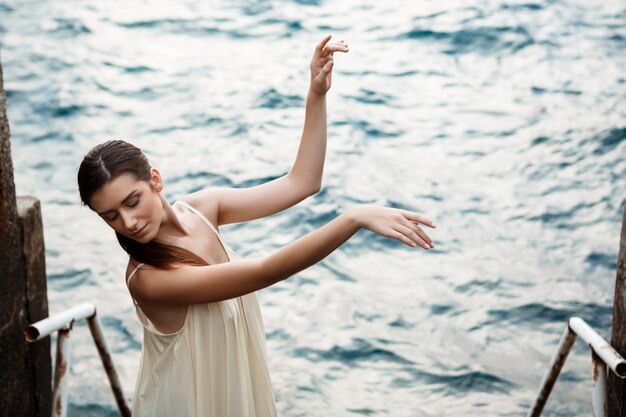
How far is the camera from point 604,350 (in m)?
2.77

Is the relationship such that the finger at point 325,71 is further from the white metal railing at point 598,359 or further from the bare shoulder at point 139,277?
the white metal railing at point 598,359

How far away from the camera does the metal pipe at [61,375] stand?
123 inches

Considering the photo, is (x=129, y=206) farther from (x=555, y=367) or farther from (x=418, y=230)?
(x=555, y=367)

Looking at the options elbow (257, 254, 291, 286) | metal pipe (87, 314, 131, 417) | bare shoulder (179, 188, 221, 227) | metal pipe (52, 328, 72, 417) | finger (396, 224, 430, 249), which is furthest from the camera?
metal pipe (87, 314, 131, 417)

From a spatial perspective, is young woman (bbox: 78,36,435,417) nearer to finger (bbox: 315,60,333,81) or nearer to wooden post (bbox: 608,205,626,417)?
finger (bbox: 315,60,333,81)

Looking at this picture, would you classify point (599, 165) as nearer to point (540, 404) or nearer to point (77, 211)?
point (77, 211)

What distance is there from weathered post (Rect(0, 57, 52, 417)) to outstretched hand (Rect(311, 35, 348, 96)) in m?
0.98

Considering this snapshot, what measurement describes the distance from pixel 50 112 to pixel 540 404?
8539 mm

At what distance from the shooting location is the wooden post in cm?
284

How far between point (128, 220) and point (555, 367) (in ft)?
5.42

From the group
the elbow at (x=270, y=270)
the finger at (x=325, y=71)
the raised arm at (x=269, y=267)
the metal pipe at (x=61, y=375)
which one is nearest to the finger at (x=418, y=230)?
the raised arm at (x=269, y=267)

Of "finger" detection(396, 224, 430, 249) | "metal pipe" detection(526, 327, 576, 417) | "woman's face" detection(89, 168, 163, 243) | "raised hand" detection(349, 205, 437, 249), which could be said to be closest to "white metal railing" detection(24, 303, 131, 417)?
"woman's face" detection(89, 168, 163, 243)

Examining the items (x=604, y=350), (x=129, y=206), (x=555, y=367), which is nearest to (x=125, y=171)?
(x=129, y=206)

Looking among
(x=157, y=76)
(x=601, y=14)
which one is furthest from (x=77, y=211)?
(x=601, y=14)
